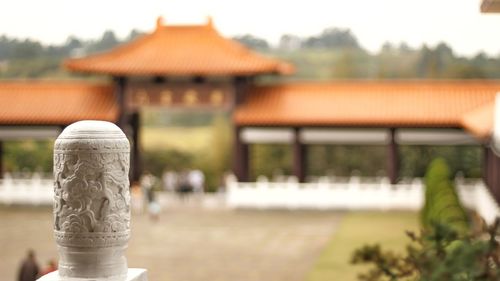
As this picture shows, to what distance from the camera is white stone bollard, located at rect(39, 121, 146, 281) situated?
7090 mm

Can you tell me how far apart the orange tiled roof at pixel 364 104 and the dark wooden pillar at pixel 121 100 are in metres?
3.70

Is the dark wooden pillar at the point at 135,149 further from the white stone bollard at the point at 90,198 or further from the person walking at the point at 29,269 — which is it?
the white stone bollard at the point at 90,198

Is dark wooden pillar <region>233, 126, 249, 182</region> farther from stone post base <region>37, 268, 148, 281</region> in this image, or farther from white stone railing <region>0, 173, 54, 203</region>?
stone post base <region>37, 268, 148, 281</region>

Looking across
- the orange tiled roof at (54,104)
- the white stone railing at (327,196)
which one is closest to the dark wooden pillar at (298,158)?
the white stone railing at (327,196)

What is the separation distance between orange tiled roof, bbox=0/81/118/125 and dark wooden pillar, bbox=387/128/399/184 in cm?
869

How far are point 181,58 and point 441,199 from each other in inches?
563

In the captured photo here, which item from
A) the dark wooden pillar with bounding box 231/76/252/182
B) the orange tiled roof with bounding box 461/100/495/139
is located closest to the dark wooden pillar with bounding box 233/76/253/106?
the dark wooden pillar with bounding box 231/76/252/182

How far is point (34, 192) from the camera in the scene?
31.8m

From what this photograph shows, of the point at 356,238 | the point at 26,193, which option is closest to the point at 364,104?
the point at 356,238

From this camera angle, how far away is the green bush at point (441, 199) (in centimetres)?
1844

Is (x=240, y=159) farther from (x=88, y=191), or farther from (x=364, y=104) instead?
(x=88, y=191)

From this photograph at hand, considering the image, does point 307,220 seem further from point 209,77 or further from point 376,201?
point 209,77

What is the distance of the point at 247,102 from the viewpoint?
32219mm

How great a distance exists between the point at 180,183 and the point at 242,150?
255cm
